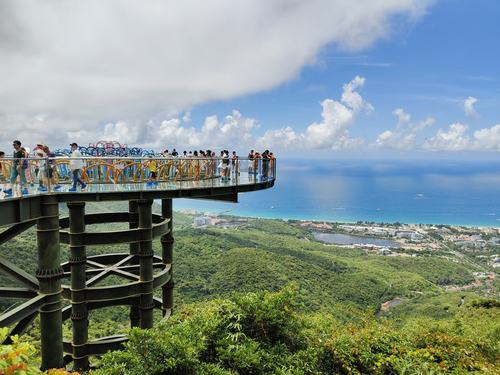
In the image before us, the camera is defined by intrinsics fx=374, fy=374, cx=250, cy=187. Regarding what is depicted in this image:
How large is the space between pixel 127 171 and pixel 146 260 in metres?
3.44

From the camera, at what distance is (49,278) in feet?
39.5

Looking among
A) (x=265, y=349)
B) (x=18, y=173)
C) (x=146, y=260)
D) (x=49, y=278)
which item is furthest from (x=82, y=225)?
(x=265, y=349)

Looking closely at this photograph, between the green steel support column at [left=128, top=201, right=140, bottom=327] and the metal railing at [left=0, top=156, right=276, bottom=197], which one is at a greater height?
the metal railing at [left=0, top=156, right=276, bottom=197]

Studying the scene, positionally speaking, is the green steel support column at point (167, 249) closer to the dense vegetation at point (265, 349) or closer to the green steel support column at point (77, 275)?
the green steel support column at point (77, 275)

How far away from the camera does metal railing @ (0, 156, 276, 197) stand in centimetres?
1195

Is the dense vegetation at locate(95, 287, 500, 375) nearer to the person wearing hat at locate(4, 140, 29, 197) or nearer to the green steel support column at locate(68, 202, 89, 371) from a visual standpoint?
the green steel support column at locate(68, 202, 89, 371)

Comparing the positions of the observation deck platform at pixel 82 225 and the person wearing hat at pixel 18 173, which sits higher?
the person wearing hat at pixel 18 173

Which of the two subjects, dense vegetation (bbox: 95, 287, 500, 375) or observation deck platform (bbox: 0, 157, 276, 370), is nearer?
dense vegetation (bbox: 95, 287, 500, 375)

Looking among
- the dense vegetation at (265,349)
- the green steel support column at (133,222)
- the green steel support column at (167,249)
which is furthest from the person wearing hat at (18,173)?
the green steel support column at (167,249)

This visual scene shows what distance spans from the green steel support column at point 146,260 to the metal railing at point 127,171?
106 cm

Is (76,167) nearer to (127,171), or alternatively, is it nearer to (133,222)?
(127,171)

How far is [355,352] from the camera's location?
435 inches

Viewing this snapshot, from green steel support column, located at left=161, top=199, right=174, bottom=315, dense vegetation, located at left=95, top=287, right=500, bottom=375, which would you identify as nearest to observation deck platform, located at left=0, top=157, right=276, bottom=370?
green steel support column, located at left=161, top=199, right=174, bottom=315

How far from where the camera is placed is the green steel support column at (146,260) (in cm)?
1379
